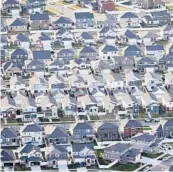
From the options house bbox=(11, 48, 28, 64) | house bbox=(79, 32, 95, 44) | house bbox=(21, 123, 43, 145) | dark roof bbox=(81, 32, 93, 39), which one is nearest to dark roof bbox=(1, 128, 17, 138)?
house bbox=(21, 123, 43, 145)

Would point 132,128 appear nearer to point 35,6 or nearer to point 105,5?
point 105,5

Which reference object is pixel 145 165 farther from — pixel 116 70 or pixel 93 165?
pixel 116 70

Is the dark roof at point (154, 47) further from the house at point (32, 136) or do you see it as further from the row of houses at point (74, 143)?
the house at point (32, 136)

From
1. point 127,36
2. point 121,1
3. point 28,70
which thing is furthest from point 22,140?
point 121,1

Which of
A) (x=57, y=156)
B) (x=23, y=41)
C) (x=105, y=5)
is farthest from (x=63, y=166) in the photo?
(x=105, y=5)

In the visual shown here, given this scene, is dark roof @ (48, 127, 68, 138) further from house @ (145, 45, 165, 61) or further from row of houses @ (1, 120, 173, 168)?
house @ (145, 45, 165, 61)

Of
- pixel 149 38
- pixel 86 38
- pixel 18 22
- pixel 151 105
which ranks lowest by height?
pixel 151 105
